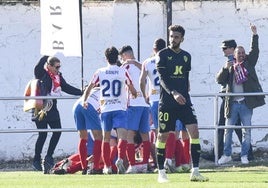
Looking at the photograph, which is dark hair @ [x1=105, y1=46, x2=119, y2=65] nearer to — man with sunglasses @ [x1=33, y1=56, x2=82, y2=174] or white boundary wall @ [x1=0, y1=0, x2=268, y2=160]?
man with sunglasses @ [x1=33, y1=56, x2=82, y2=174]

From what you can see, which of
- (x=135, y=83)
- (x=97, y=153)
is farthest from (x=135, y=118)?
(x=97, y=153)

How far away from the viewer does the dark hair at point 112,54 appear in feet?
62.5

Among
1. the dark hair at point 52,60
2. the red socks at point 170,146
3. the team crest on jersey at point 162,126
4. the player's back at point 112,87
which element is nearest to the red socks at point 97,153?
the player's back at point 112,87

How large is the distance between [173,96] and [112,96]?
278 cm

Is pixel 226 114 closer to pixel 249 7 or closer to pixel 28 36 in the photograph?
pixel 249 7

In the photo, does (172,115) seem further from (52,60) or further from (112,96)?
(52,60)

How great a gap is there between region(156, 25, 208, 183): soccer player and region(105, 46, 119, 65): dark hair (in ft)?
7.66

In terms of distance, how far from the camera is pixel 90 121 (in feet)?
64.2

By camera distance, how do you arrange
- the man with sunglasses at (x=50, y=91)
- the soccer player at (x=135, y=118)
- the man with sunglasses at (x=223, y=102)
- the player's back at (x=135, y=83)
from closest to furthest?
the soccer player at (x=135, y=118), the player's back at (x=135, y=83), the man with sunglasses at (x=50, y=91), the man with sunglasses at (x=223, y=102)

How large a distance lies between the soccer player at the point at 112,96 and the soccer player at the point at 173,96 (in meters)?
2.40

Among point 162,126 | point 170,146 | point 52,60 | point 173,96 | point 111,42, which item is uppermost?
point 111,42

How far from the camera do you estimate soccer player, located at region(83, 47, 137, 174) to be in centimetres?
1911

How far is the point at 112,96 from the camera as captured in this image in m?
19.2

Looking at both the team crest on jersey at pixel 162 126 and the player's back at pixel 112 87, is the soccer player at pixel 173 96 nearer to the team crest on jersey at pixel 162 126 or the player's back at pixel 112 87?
the team crest on jersey at pixel 162 126
